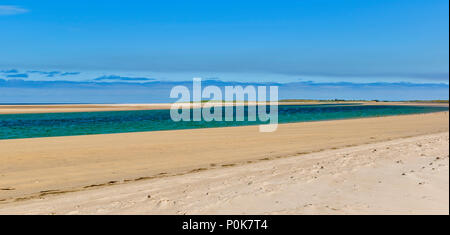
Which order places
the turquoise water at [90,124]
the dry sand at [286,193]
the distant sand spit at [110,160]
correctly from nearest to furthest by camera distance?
1. the dry sand at [286,193]
2. the distant sand spit at [110,160]
3. the turquoise water at [90,124]

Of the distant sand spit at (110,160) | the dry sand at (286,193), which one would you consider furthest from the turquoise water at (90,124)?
the dry sand at (286,193)

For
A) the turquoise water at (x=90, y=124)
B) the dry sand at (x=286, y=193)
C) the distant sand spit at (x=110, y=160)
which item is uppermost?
the dry sand at (x=286, y=193)

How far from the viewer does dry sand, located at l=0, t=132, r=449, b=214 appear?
19.8 ft

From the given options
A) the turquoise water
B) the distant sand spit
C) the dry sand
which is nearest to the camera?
the dry sand

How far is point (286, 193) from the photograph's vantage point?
704 cm

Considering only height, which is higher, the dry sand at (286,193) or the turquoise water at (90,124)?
the dry sand at (286,193)

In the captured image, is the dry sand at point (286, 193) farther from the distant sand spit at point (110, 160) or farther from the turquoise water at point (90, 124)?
the turquoise water at point (90, 124)

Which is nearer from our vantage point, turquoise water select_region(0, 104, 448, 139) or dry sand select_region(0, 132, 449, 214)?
dry sand select_region(0, 132, 449, 214)

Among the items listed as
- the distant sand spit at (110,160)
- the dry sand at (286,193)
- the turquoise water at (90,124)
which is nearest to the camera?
the dry sand at (286,193)

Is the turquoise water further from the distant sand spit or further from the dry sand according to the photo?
the dry sand

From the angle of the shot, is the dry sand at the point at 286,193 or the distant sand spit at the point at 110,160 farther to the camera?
the distant sand spit at the point at 110,160

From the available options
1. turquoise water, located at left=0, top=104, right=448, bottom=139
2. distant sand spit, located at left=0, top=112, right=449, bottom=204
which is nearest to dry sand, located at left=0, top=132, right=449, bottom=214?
distant sand spit, located at left=0, top=112, right=449, bottom=204

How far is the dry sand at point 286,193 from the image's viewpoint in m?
6.04
